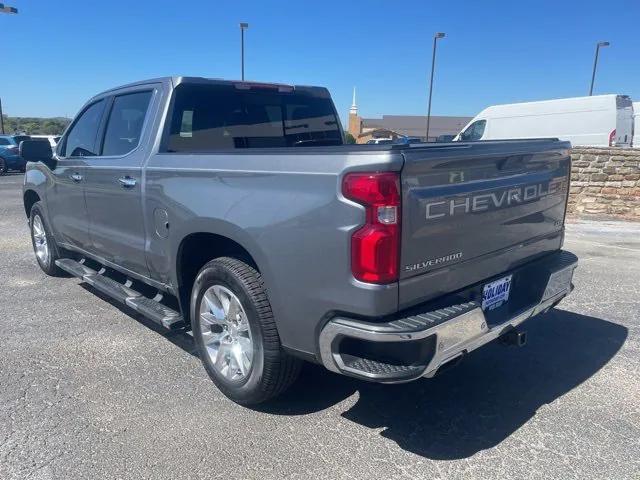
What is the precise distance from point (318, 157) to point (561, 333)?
3045 millimetres

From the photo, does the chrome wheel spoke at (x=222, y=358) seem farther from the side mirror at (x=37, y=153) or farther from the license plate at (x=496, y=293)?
the side mirror at (x=37, y=153)

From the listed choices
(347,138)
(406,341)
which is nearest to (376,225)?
(406,341)

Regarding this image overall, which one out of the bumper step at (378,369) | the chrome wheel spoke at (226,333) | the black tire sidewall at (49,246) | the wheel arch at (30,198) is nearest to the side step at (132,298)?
the chrome wheel spoke at (226,333)

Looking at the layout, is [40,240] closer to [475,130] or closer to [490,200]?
[490,200]

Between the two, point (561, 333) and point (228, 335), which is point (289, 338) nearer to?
point (228, 335)

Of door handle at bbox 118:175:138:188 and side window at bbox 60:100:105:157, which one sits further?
side window at bbox 60:100:105:157

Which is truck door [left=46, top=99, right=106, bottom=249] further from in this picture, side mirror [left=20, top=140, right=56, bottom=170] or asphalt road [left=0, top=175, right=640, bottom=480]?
asphalt road [left=0, top=175, right=640, bottom=480]

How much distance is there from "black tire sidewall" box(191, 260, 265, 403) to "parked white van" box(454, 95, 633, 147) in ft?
42.8

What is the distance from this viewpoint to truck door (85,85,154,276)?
3898mm

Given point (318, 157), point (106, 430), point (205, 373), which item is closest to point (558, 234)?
point (318, 157)

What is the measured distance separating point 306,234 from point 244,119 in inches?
75.7

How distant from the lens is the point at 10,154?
21.2 metres

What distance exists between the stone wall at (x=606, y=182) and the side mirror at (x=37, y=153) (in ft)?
32.9

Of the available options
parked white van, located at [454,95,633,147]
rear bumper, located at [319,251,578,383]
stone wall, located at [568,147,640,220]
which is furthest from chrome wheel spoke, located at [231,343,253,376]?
parked white van, located at [454,95,633,147]
